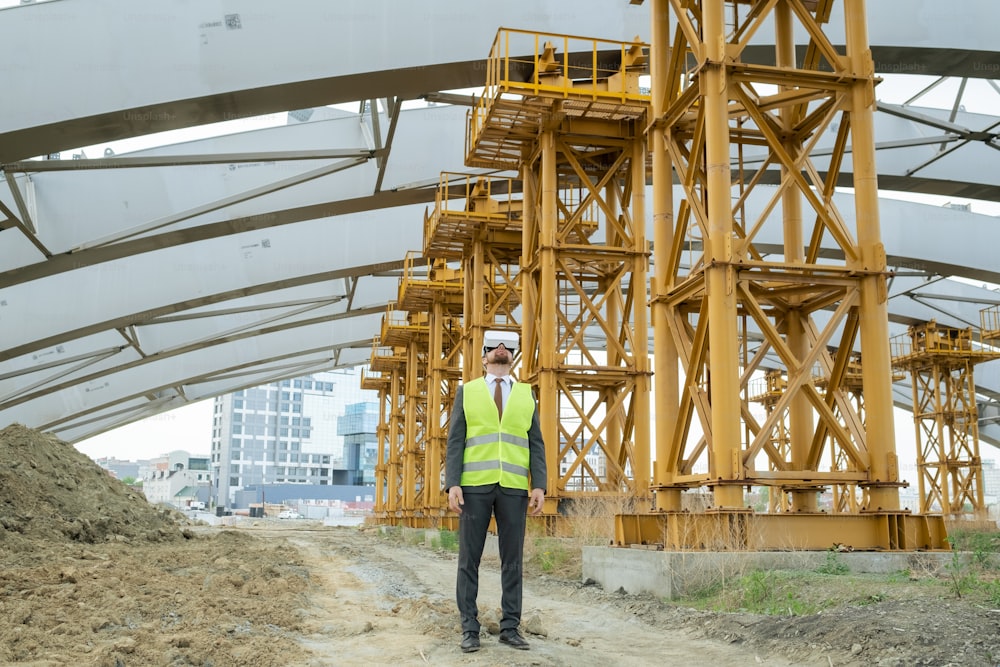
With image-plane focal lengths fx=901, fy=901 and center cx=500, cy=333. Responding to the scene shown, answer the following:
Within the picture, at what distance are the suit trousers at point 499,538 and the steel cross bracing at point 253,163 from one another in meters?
10.5

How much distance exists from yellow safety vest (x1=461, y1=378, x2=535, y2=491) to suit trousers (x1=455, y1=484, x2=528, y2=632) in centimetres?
8

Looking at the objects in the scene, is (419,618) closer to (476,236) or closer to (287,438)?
(476,236)

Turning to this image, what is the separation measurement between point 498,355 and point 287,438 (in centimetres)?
12893

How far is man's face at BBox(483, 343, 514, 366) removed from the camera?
239 inches

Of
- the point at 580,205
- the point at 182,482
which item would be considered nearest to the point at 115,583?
the point at 580,205

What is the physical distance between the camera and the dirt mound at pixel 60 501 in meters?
11.8

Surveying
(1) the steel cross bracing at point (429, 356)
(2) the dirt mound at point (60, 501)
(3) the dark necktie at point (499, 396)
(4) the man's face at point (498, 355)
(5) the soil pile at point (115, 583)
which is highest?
(1) the steel cross bracing at point (429, 356)

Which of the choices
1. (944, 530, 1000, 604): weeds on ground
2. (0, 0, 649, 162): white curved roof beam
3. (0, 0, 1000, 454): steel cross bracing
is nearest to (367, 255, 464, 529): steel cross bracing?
(0, 0, 1000, 454): steel cross bracing

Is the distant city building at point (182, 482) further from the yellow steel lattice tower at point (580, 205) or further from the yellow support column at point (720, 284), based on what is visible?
the yellow support column at point (720, 284)

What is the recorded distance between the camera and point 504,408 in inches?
240

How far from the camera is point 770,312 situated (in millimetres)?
10883

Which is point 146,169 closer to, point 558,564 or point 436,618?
point 558,564

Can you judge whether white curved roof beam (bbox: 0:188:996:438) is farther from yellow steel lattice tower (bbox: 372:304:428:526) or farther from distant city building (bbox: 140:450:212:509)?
distant city building (bbox: 140:450:212:509)

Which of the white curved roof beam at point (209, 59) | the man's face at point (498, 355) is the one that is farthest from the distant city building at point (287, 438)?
the man's face at point (498, 355)
